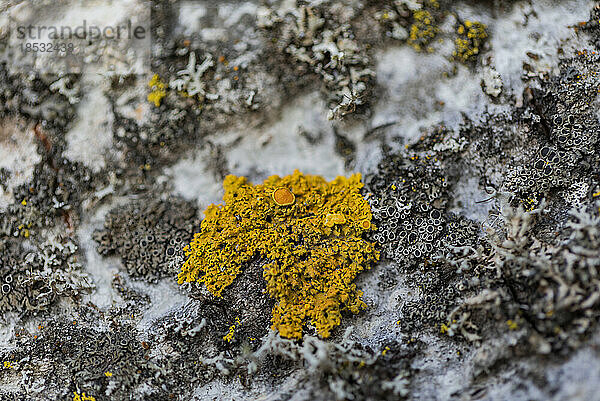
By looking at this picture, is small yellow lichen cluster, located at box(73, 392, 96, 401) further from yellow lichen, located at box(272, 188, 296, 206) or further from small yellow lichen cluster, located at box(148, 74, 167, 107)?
small yellow lichen cluster, located at box(148, 74, 167, 107)

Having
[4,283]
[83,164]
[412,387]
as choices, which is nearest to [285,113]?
[83,164]

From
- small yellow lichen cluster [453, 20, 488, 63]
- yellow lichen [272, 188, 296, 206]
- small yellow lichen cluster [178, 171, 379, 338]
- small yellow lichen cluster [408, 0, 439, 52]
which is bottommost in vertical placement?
small yellow lichen cluster [178, 171, 379, 338]

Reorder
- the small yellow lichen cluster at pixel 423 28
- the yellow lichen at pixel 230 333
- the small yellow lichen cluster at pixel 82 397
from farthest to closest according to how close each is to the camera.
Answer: the small yellow lichen cluster at pixel 423 28, the yellow lichen at pixel 230 333, the small yellow lichen cluster at pixel 82 397

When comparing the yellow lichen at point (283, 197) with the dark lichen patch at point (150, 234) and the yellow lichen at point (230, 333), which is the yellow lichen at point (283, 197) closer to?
the dark lichen patch at point (150, 234)

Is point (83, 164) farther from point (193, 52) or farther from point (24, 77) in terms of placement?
point (193, 52)

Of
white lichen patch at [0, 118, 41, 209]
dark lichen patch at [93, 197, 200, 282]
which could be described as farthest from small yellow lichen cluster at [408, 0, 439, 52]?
white lichen patch at [0, 118, 41, 209]

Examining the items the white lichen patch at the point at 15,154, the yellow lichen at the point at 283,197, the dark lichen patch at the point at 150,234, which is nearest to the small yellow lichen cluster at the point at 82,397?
the dark lichen patch at the point at 150,234
